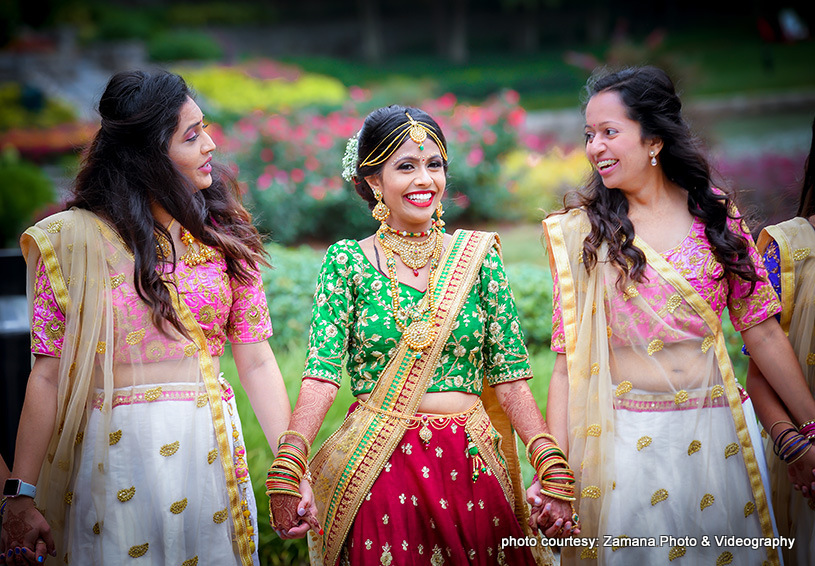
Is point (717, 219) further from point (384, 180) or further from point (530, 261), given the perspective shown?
point (530, 261)

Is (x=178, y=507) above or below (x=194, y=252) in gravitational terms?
below

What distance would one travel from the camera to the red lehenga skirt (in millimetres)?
2631

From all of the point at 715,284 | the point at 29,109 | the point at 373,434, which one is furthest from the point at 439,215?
the point at 29,109

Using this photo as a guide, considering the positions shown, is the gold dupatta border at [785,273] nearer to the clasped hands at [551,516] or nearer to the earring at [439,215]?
the clasped hands at [551,516]

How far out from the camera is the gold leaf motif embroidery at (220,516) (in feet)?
8.91

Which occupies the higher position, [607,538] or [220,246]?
[220,246]

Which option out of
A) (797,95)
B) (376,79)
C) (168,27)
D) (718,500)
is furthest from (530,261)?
(168,27)

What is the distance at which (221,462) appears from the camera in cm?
278

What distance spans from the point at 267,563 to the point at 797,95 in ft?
32.5

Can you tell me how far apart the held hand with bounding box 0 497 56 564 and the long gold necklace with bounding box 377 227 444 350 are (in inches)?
52.4

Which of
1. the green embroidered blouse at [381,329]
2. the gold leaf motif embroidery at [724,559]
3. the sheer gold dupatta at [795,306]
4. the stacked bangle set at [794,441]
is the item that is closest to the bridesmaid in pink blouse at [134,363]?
the green embroidered blouse at [381,329]

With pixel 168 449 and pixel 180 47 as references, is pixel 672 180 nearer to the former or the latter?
pixel 168 449

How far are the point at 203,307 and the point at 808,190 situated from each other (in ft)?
8.00

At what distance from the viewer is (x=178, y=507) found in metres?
2.65
